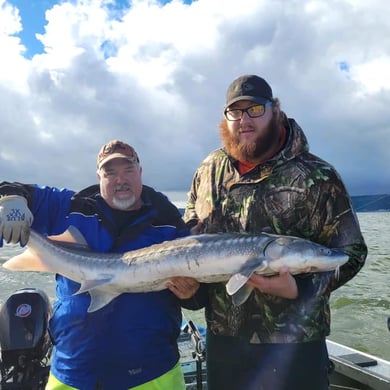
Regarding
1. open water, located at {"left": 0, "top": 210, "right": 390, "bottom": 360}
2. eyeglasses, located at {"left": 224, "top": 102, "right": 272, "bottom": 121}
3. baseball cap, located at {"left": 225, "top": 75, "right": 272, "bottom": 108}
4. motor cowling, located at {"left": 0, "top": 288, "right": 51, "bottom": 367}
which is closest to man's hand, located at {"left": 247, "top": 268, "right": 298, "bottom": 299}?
eyeglasses, located at {"left": 224, "top": 102, "right": 272, "bottom": 121}

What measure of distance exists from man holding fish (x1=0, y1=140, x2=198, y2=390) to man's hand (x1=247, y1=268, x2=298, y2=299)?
538 millimetres

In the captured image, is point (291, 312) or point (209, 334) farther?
point (209, 334)

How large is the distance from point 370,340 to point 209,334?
8789 millimetres


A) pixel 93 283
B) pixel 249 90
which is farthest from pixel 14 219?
pixel 249 90

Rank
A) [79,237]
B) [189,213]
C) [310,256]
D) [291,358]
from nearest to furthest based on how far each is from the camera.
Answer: [310,256] < [291,358] < [79,237] < [189,213]

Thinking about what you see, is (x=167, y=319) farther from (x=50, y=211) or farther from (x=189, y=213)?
(x=50, y=211)

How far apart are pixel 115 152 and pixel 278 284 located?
183 centimetres

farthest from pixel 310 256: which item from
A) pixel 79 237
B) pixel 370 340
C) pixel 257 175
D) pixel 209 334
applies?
pixel 370 340

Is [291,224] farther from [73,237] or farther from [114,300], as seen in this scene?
[73,237]

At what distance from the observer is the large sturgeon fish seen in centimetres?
363

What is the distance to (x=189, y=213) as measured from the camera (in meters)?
4.60

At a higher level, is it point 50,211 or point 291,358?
point 50,211

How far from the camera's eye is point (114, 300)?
394cm

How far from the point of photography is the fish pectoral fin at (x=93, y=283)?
3906 mm
